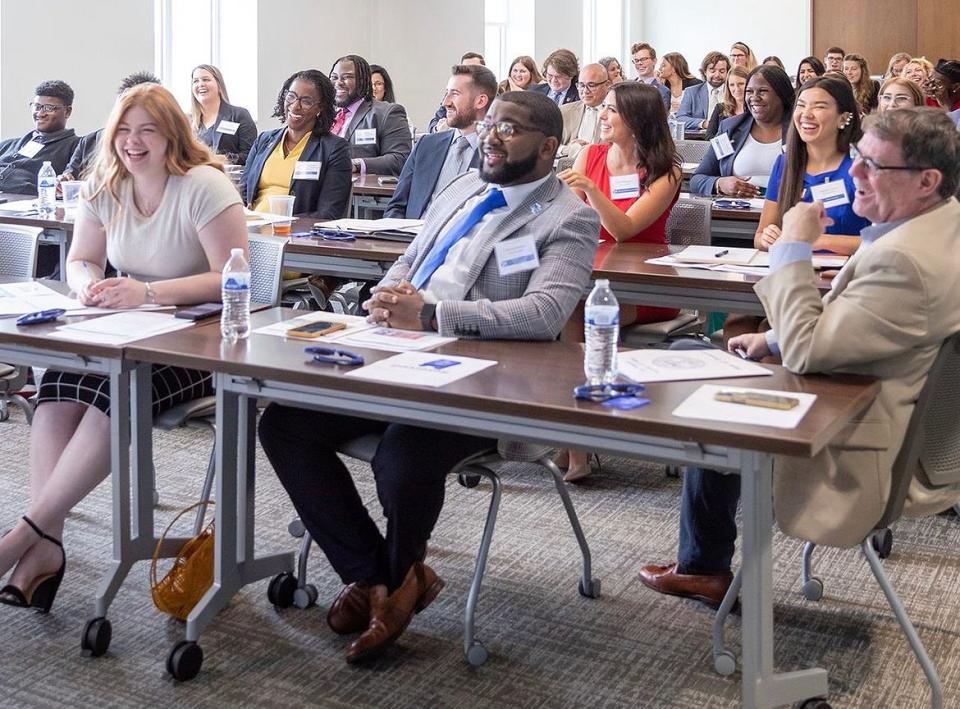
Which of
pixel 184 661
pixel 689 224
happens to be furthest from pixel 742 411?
pixel 689 224

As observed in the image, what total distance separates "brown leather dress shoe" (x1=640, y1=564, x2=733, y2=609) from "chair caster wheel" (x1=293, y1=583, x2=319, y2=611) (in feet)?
2.70

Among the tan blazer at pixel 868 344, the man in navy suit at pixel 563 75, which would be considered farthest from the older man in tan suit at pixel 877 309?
the man in navy suit at pixel 563 75

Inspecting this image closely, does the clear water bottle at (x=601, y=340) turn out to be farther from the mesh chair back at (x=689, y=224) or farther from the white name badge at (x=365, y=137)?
the white name badge at (x=365, y=137)

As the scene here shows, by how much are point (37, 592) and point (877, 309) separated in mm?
1955

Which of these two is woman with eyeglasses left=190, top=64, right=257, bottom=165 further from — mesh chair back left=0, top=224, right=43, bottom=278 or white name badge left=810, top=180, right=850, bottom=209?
white name badge left=810, top=180, right=850, bottom=209

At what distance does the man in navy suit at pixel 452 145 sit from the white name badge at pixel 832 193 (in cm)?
150

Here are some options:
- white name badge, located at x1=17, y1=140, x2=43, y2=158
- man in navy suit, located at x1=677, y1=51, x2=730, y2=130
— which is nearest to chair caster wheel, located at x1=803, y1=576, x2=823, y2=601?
white name badge, located at x1=17, y1=140, x2=43, y2=158

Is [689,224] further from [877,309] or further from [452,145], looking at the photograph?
[877,309]

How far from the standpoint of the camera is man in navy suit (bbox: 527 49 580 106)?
9797 millimetres

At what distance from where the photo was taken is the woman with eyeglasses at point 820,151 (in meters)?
3.93

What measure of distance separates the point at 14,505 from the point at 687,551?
1993 mm

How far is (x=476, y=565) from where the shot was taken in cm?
274

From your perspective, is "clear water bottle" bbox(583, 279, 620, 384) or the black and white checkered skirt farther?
the black and white checkered skirt

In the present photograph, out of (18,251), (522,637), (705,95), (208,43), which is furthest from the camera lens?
(705,95)
